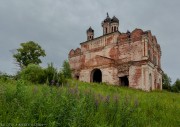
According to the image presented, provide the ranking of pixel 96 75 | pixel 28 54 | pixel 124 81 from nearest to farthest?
pixel 124 81, pixel 96 75, pixel 28 54

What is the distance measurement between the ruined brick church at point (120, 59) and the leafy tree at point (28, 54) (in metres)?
7.56

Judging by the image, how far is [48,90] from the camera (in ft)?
19.9

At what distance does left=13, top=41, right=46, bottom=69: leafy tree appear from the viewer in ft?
147

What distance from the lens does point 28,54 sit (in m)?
45.5

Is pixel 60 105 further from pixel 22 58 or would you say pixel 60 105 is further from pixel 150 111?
pixel 22 58

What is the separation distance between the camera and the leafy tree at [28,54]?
44.7 m

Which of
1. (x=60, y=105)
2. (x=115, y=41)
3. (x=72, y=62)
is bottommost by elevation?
(x=60, y=105)

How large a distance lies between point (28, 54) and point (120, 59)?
18.3 metres

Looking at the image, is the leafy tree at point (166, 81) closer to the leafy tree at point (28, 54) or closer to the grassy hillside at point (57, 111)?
the leafy tree at point (28, 54)

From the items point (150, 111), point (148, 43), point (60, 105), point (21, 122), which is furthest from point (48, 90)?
point (148, 43)

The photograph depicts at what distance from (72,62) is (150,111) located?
35.9 m

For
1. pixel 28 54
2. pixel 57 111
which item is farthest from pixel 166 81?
pixel 57 111

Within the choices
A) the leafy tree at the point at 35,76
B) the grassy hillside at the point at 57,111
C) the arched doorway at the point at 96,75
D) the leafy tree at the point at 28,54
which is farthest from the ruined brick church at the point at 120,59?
the grassy hillside at the point at 57,111

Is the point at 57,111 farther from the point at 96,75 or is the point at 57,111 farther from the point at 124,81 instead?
the point at 96,75
